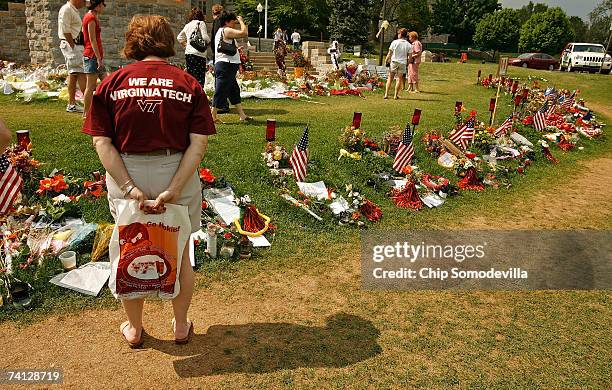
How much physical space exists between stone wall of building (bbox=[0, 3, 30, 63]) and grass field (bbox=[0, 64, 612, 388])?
47.0 feet

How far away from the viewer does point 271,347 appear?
389cm

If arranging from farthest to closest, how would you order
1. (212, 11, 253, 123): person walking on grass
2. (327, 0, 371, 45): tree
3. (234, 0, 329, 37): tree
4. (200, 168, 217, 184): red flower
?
1. (234, 0, 329, 37): tree
2. (327, 0, 371, 45): tree
3. (212, 11, 253, 123): person walking on grass
4. (200, 168, 217, 184): red flower

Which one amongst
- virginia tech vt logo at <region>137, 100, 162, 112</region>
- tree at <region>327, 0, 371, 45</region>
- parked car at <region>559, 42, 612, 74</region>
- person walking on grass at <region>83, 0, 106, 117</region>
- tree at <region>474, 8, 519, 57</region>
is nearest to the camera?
virginia tech vt logo at <region>137, 100, 162, 112</region>

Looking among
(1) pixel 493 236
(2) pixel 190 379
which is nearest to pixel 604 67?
(1) pixel 493 236

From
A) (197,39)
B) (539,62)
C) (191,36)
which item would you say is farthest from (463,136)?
(539,62)

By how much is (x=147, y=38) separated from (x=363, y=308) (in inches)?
127

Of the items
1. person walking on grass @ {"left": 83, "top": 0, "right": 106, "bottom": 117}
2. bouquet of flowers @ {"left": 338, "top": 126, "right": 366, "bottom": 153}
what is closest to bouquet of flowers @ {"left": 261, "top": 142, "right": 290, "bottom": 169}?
bouquet of flowers @ {"left": 338, "top": 126, "right": 366, "bottom": 153}

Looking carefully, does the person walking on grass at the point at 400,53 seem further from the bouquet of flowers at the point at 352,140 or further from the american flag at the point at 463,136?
the bouquet of flowers at the point at 352,140

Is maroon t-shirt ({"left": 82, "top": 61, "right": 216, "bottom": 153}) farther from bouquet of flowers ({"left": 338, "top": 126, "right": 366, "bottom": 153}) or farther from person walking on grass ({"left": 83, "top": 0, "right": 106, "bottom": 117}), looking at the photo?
bouquet of flowers ({"left": 338, "top": 126, "right": 366, "bottom": 153})

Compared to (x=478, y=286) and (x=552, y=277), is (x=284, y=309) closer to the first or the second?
(x=478, y=286)

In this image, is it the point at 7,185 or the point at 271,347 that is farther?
the point at 7,185

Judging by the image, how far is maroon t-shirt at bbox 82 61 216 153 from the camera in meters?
2.97

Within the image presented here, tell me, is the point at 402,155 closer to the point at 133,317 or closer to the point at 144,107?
the point at 133,317

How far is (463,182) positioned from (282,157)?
3779 millimetres
